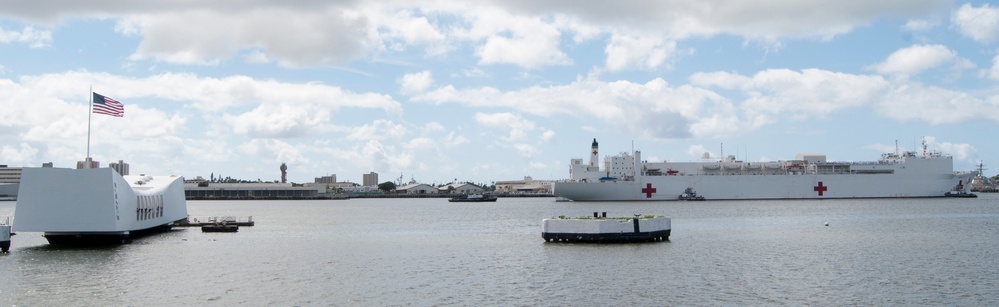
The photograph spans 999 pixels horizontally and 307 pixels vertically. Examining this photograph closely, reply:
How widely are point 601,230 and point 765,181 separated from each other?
53237 mm

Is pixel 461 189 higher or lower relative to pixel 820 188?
higher

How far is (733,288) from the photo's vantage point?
1650 centimetres

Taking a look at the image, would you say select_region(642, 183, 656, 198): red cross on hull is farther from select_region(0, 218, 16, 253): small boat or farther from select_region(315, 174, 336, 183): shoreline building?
select_region(315, 174, 336, 183): shoreline building

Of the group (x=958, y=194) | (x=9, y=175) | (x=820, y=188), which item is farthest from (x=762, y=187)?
(x=9, y=175)

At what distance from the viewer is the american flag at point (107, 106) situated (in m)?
25.8

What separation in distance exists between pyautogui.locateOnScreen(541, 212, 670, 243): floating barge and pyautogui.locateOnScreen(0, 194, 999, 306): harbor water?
0.48 metres

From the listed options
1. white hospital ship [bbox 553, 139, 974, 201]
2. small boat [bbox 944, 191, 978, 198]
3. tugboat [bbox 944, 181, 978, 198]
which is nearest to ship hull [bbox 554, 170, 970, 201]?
white hospital ship [bbox 553, 139, 974, 201]

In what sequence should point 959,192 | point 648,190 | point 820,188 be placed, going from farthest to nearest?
point 959,192
point 820,188
point 648,190

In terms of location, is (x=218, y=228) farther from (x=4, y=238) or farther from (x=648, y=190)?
(x=648, y=190)

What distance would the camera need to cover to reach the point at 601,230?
2558 cm

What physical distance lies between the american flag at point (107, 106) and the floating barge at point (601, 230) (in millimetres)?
14242

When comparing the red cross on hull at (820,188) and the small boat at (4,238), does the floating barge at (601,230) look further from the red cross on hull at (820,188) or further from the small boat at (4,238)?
the red cross on hull at (820,188)

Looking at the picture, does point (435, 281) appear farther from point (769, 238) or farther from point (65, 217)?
point (769, 238)

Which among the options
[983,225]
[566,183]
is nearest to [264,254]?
[983,225]
